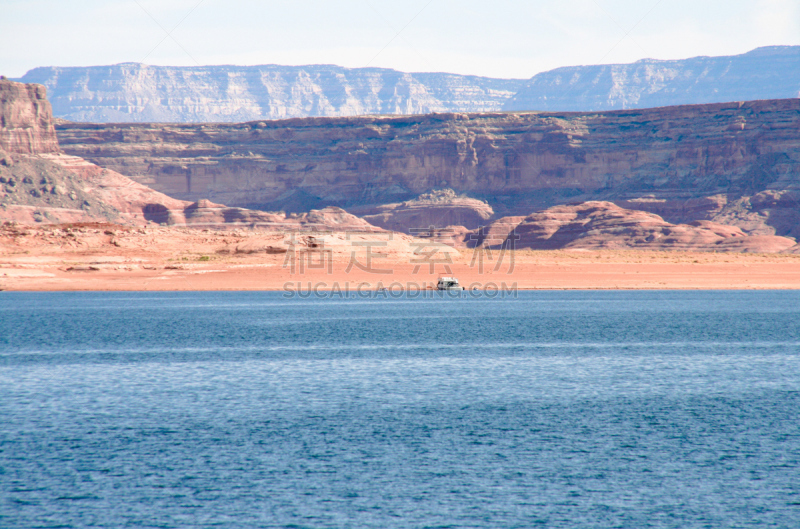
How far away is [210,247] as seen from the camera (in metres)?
108

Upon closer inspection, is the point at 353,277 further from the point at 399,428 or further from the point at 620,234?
the point at 620,234

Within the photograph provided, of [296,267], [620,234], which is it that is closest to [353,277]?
[296,267]

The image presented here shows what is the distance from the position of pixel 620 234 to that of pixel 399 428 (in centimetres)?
13385

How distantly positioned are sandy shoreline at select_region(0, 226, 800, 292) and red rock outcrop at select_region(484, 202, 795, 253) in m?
33.4

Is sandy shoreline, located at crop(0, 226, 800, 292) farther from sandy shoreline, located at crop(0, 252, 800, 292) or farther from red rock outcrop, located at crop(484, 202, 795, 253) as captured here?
red rock outcrop, located at crop(484, 202, 795, 253)

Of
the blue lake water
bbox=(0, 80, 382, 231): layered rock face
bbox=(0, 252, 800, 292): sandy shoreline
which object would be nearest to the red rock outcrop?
bbox=(0, 80, 382, 231): layered rock face

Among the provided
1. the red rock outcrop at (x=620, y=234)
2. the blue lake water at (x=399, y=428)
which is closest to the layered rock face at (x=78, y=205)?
the red rock outcrop at (x=620, y=234)

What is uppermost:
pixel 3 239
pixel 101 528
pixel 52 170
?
pixel 52 170

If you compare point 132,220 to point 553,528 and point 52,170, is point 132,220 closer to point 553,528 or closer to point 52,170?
point 52,170

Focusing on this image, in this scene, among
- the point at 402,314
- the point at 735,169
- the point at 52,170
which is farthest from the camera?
the point at 735,169

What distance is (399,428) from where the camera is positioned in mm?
28609

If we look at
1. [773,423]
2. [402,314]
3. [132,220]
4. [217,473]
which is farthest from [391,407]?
[132,220]

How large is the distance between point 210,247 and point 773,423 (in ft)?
290

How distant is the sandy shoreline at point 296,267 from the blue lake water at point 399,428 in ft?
108
